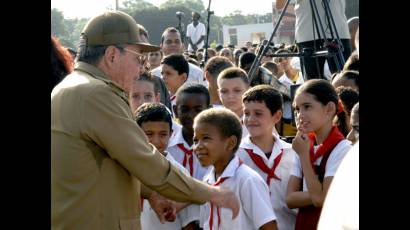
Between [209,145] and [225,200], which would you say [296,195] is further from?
[225,200]

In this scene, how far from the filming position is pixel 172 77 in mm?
7867

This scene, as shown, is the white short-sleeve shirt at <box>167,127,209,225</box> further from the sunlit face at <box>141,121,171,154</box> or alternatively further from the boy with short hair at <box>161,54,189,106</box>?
the boy with short hair at <box>161,54,189,106</box>

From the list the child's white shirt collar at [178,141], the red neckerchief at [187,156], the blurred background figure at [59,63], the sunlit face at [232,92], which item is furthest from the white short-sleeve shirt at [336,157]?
the sunlit face at [232,92]

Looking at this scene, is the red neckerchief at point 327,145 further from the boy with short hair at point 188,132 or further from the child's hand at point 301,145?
the boy with short hair at point 188,132

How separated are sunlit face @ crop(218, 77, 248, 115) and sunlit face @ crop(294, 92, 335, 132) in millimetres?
1538

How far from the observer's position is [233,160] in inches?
163

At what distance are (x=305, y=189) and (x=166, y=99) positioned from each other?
272 cm

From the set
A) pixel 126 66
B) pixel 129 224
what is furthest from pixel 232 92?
pixel 129 224

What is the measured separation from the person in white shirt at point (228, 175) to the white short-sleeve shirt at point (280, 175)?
1.51ft

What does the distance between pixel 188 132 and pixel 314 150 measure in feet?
3.91
